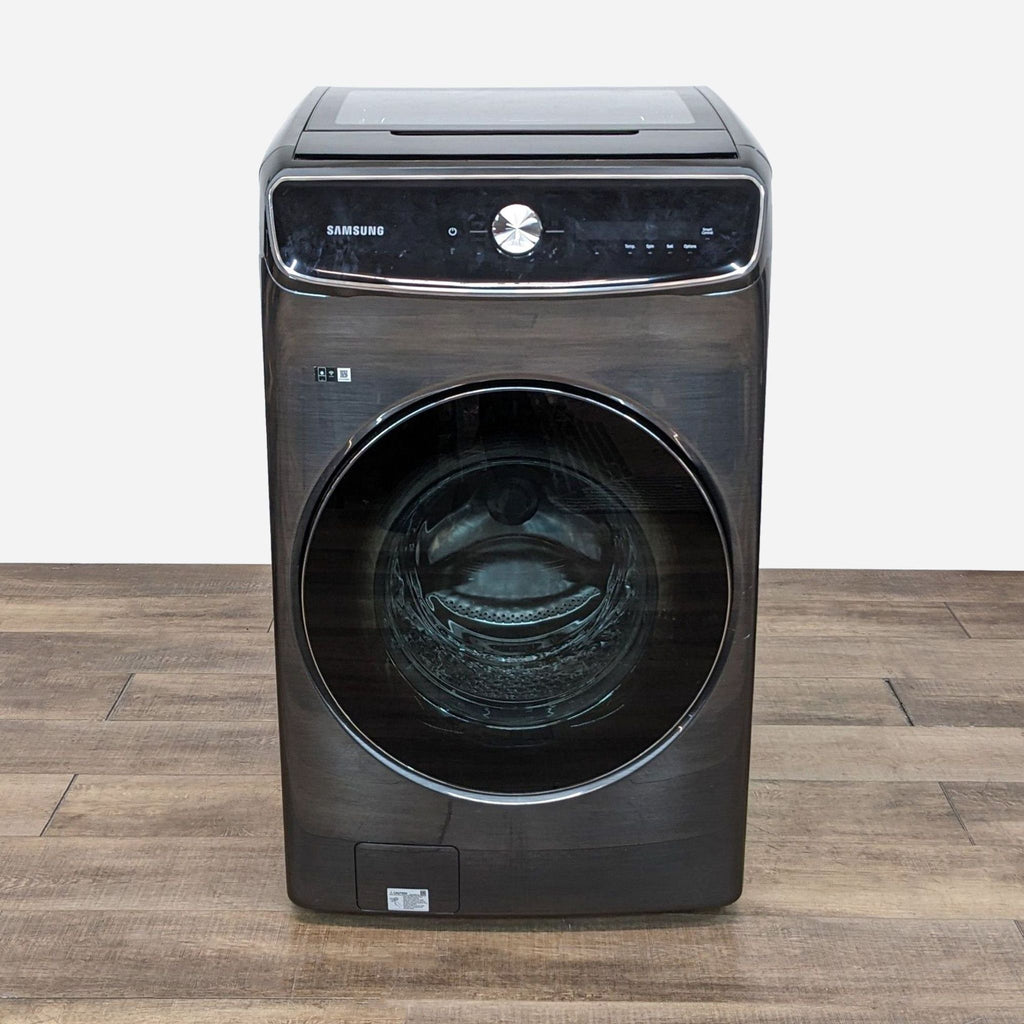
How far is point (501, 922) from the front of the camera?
177 cm

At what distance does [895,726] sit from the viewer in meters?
2.24

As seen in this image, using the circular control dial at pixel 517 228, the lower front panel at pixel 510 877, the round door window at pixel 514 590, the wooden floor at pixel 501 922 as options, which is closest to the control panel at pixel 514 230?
the circular control dial at pixel 517 228

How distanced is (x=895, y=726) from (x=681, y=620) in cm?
79

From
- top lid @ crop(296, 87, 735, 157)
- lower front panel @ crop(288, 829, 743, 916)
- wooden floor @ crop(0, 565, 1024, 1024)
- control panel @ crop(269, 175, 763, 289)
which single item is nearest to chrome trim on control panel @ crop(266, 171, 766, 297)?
control panel @ crop(269, 175, 763, 289)

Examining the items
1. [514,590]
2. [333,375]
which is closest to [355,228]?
[333,375]

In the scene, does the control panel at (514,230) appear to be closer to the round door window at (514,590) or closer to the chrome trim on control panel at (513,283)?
the chrome trim on control panel at (513,283)

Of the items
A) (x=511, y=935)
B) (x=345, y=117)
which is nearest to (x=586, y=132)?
(x=345, y=117)

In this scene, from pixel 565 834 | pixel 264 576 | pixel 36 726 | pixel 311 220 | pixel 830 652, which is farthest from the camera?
pixel 264 576

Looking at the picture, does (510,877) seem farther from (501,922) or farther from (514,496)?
(514,496)

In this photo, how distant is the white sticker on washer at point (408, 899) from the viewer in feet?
5.66

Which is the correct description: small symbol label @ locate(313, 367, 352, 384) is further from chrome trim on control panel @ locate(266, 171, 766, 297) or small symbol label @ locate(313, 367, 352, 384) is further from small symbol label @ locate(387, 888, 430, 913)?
small symbol label @ locate(387, 888, 430, 913)

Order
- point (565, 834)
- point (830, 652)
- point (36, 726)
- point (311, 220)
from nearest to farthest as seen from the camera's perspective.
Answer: point (311, 220), point (565, 834), point (36, 726), point (830, 652)

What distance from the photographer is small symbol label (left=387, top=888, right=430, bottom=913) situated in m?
1.73

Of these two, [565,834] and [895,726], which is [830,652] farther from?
[565,834]
